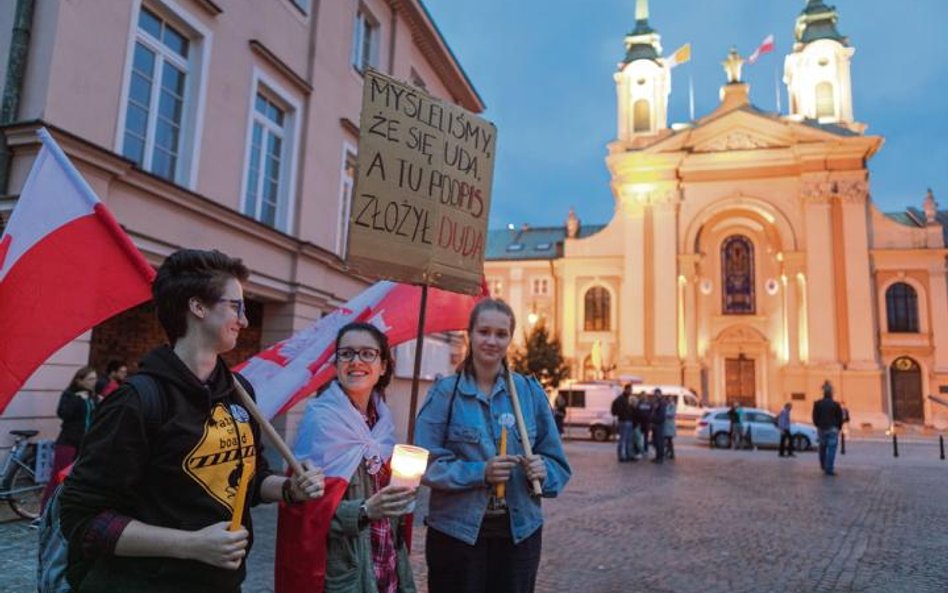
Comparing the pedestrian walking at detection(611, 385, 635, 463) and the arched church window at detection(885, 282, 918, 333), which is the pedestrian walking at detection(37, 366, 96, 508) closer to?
the pedestrian walking at detection(611, 385, 635, 463)

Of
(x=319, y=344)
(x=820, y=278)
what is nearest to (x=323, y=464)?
(x=319, y=344)

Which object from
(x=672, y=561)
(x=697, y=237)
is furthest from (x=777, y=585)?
(x=697, y=237)

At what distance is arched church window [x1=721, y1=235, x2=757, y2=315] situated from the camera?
4091 centimetres

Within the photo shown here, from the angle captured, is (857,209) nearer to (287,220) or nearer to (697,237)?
(697,237)

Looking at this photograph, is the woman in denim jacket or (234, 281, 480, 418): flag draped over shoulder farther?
(234, 281, 480, 418): flag draped over shoulder

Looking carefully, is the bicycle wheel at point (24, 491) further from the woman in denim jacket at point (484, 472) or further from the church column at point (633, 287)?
the church column at point (633, 287)

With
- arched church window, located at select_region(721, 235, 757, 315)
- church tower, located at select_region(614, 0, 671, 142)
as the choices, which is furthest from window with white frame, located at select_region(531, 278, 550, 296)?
arched church window, located at select_region(721, 235, 757, 315)

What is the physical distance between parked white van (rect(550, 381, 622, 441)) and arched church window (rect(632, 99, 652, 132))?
2512cm

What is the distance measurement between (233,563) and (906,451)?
2712cm

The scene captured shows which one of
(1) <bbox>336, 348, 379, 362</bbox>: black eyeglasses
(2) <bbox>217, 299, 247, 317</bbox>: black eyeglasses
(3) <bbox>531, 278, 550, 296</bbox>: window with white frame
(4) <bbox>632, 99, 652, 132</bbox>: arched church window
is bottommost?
(1) <bbox>336, 348, 379, 362</bbox>: black eyeglasses

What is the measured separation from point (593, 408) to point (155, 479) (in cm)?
2627

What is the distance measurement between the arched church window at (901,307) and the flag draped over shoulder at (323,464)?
42.4m

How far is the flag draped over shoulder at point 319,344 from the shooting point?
5.12 metres

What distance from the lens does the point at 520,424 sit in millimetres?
2988
